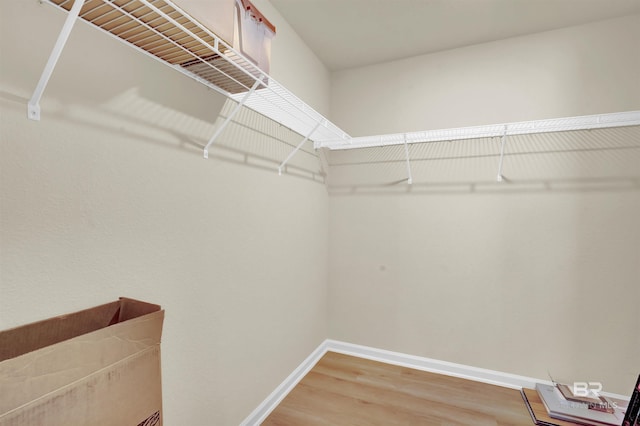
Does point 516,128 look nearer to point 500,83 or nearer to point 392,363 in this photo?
point 500,83

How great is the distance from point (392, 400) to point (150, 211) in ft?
5.83

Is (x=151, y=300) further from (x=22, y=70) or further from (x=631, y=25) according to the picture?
(x=631, y=25)

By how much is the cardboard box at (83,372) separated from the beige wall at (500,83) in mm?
2174

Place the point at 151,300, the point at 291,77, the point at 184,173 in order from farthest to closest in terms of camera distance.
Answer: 1. the point at 291,77
2. the point at 184,173
3. the point at 151,300

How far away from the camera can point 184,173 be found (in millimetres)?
1267

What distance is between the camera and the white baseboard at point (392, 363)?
1871 millimetres

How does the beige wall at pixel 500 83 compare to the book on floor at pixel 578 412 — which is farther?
the beige wall at pixel 500 83

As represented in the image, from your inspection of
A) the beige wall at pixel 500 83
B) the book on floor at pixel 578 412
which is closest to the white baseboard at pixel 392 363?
the book on floor at pixel 578 412

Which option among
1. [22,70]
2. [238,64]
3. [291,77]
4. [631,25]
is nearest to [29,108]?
[22,70]

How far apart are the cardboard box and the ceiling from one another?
186 cm

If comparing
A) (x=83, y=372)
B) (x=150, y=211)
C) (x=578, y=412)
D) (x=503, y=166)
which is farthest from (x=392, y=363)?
(x=83, y=372)

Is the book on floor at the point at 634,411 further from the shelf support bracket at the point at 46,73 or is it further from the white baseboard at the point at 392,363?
the shelf support bracket at the point at 46,73

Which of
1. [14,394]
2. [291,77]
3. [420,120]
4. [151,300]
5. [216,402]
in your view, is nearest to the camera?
[14,394]

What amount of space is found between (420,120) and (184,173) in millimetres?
1804
